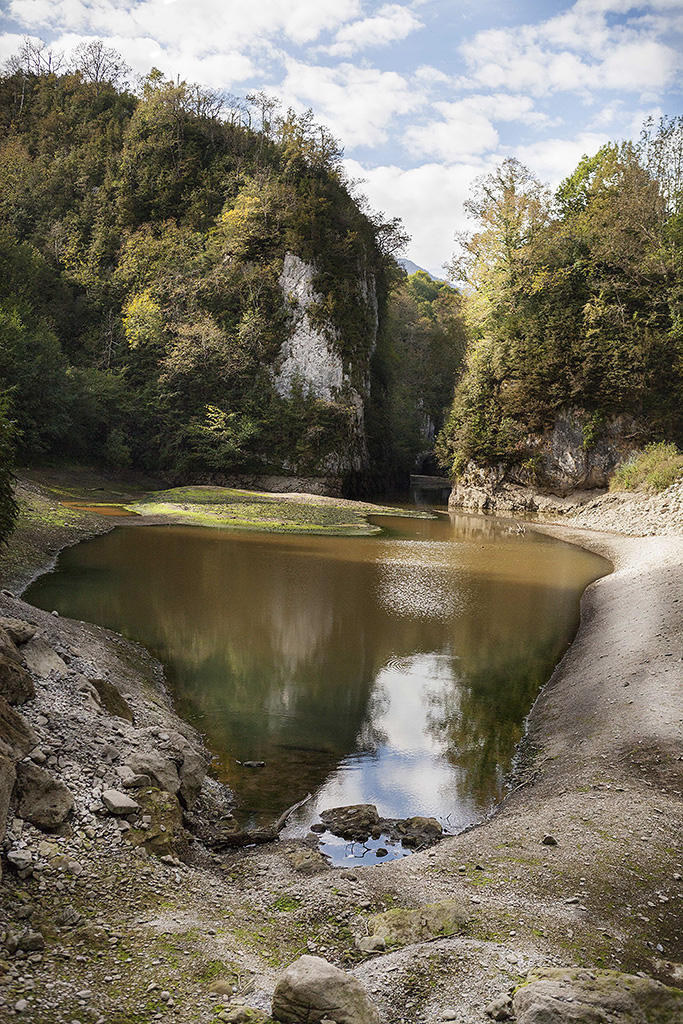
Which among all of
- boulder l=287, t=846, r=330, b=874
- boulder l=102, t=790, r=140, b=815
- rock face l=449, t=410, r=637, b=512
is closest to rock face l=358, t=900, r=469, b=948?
boulder l=287, t=846, r=330, b=874

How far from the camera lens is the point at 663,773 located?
24.2 ft

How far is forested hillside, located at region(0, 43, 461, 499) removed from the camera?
43938 mm

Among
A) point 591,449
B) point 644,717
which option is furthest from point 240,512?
point 644,717

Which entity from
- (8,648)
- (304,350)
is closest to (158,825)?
(8,648)

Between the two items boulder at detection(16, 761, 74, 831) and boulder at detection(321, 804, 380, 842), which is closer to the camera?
boulder at detection(16, 761, 74, 831)

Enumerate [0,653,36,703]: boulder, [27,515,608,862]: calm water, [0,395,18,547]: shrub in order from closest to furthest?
[0,653,36,703]: boulder
[27,515,608,862]: calm water
[0,395,18,547]: shrub

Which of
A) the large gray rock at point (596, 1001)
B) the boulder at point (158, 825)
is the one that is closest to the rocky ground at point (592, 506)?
the boulder at point (158, 825)

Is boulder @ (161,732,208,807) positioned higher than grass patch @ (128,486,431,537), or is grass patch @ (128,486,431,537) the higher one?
grass patch @ (128,486,431,537)

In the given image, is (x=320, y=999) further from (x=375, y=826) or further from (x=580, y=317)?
(x=580, y=317)

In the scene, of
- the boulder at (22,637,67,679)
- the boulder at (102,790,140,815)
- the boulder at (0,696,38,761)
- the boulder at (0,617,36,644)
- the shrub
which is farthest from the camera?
the shrub

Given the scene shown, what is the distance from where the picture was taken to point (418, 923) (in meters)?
4.61

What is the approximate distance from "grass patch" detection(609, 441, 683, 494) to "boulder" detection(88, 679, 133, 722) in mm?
26278

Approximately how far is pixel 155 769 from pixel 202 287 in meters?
44.2

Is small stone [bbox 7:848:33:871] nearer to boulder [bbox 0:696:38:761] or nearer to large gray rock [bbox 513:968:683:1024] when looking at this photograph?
boulder [bbox 0:696:38:761]
